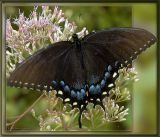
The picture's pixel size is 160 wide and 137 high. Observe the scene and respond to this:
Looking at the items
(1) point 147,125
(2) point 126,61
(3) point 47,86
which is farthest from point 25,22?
(1) point 147,125

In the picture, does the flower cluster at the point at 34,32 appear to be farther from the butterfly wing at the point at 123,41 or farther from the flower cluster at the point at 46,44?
the butterfly wing at the point at 123,41

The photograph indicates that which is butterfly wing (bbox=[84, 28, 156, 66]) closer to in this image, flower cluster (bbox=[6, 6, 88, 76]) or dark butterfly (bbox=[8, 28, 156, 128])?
dark butterfly (bbox=[8, 28, 156, 128])

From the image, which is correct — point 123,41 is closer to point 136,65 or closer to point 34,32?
point 136,65

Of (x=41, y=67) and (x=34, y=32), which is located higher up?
(x=34, y=32)

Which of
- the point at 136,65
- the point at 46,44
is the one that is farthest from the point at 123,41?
the point at 46,44

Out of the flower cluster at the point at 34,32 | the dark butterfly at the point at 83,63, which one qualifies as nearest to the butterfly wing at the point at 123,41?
the dark butterfly at the point at 83,63

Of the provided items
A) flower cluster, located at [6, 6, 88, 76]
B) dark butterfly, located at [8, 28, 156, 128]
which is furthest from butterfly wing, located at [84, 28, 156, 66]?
flower cluster, located at [6, 6, 88, 76]
